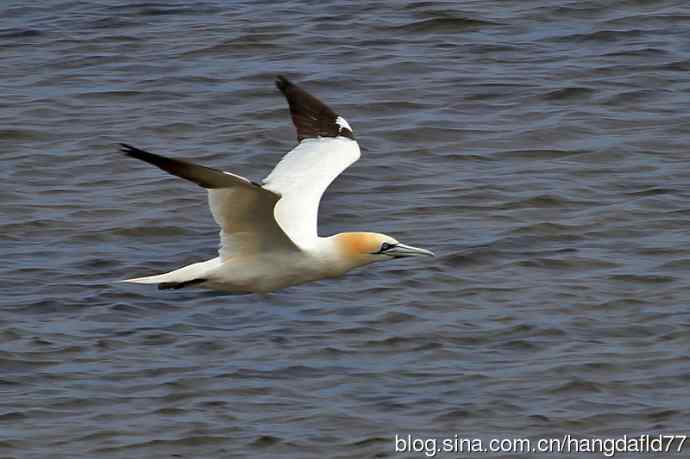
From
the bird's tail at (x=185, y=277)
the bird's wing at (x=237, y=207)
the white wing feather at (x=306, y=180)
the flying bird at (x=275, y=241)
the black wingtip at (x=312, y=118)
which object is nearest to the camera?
the bird's wing at (x=237, y=207)

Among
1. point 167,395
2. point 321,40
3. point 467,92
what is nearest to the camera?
point 167,395

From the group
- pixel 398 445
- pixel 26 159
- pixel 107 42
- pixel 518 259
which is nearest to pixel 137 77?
pixel 107 42

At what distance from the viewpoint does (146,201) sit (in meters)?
13.7

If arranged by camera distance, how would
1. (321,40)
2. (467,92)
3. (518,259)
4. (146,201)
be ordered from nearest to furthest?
(518,259) → (146,201) → (467,92) → (321,40)

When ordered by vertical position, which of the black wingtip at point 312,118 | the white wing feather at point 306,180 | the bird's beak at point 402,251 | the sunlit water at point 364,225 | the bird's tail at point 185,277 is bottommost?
the sunlit water at point 364,225

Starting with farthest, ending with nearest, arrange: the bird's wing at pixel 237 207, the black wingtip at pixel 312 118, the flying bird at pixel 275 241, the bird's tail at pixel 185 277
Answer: the black wingtip at pixel 312 118
the bird's tail at pixel 185 277
the flying bird at pixel 275 241
the bird's wing at pixel 237 207

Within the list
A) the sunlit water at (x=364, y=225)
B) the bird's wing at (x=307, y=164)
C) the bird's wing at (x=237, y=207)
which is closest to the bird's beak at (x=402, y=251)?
the bird's wing at (x=307, y=164)

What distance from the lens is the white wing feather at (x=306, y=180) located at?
10.1 meters

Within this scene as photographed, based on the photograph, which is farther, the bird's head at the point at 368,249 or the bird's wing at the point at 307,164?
the bird's wing at the point at 307,164

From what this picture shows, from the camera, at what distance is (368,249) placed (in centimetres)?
977

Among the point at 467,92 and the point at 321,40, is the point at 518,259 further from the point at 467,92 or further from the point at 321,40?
the point at 321,40

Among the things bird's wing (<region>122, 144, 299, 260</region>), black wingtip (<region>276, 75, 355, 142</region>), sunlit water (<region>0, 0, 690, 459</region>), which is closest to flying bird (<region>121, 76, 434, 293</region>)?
bird's wing (<region>122, 144, 299, 260</region>)

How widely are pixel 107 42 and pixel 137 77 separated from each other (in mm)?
1253

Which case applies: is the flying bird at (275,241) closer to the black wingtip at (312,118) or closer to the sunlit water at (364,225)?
the black wingtip at (312,118)
